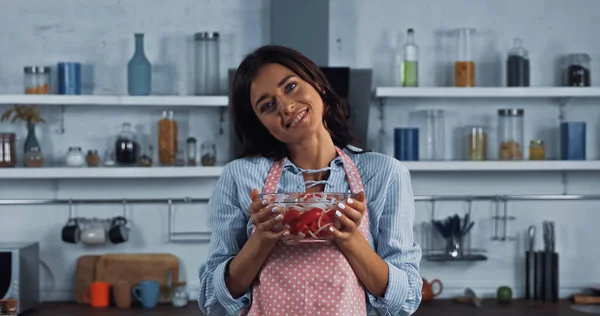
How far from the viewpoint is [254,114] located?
4.22ft

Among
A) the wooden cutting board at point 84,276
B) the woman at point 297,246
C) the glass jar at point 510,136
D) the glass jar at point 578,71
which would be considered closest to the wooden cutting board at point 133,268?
the wooden cutting board at point 84,276

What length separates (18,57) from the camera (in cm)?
329

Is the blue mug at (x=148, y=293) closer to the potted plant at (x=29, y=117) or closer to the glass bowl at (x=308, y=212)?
the potted plant at (x=29, y=117)

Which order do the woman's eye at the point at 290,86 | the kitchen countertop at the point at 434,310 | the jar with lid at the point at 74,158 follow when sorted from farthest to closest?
1. the jar with lid at the point at 74,158
2. the kitchen countertop at the point at 434,310
3. the woman's eye at the point at 290,86

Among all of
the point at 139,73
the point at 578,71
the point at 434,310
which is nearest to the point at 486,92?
the point at 578,71

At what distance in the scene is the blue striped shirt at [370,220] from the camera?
1231 mm

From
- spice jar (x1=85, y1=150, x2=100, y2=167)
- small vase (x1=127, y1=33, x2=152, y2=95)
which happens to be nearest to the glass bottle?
small vase (x1=127, y1=33, x2=152, y2=95)

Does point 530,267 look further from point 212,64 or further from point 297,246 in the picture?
point 297,246

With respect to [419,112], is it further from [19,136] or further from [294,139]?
[294,139]

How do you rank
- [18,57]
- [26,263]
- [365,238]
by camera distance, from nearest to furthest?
1. [365,238]
2. [26,263]
3. [18,57]

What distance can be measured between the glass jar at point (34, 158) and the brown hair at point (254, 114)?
6.66 feet

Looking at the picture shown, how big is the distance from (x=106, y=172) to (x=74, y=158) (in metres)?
0.15

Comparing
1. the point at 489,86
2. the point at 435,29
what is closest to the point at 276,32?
the point at 435,29

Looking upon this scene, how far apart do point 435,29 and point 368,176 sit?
7.34 ft
